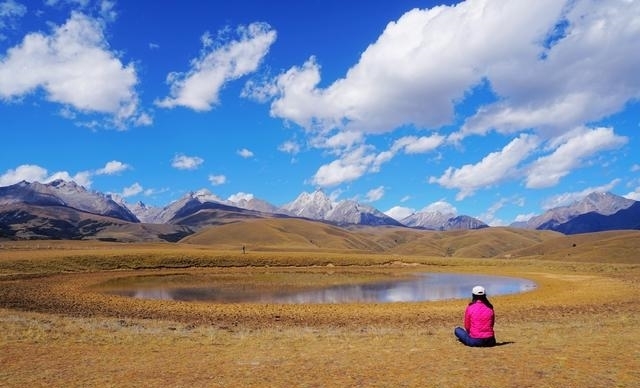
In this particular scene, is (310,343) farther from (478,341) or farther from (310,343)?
(478,341)

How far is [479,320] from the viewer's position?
17.9 metres

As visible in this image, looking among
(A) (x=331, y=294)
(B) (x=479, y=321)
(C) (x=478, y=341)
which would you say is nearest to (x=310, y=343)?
(C) (x=478, y=341)

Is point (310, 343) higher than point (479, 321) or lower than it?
lower

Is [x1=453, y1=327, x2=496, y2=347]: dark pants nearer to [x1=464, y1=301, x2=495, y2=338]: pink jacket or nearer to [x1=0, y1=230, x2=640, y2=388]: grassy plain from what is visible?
[x1=464, y1=301, x2=495, y2=338]: pink jacket

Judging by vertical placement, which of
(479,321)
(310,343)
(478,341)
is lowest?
(310,343)

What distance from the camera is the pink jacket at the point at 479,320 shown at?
17.7 meters

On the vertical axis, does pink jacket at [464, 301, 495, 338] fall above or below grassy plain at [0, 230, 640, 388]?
above

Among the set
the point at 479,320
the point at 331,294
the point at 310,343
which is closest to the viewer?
the point at 479,320

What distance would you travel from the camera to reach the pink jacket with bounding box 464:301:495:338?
696 inches

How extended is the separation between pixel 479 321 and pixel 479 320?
4 centimetres

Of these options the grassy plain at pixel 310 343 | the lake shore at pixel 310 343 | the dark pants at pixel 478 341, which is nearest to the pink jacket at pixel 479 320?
the dark pants at pixel 478 341

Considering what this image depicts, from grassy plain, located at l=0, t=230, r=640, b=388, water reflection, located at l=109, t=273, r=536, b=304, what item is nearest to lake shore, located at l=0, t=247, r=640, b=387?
grassy plain, located at l=0, t=230, r=640, b=388

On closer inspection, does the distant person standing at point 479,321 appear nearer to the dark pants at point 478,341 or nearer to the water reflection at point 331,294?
the dark pants at point 478,341

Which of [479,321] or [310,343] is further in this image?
[310,343]
